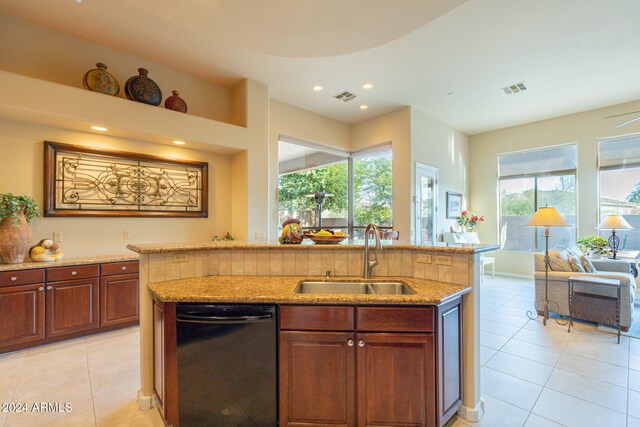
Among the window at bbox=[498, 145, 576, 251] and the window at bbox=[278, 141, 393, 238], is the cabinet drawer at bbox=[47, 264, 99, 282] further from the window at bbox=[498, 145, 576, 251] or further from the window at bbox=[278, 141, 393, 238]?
the window at bbox=[498, 145, 576, 251]

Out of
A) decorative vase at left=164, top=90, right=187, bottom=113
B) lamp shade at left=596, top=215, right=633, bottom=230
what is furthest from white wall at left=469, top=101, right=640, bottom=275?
decorative vase at left=164, top=90, right=187, bottom=113

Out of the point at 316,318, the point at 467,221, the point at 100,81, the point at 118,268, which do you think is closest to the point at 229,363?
the point at 316,318

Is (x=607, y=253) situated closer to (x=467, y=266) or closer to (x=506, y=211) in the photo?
(x=506, y=211)

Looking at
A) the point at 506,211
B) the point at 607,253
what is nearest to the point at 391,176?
the point at 506,211

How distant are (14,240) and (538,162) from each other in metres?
8.69

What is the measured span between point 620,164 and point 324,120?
220 inches

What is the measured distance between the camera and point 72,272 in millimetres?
3016

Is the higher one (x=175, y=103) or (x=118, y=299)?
(x=175, y=103)

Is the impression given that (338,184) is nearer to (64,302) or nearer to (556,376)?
(556,376)

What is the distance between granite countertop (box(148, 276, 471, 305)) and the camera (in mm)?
1610

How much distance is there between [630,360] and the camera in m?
2.64

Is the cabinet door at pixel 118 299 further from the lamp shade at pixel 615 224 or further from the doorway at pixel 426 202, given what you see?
the lamp shade at pixel 615 224

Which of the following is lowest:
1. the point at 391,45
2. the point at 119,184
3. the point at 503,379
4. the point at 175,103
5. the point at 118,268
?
the point at 503,379

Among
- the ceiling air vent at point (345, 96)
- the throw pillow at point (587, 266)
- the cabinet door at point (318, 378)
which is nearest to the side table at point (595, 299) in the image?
the throw pillow at point (587, 266)
